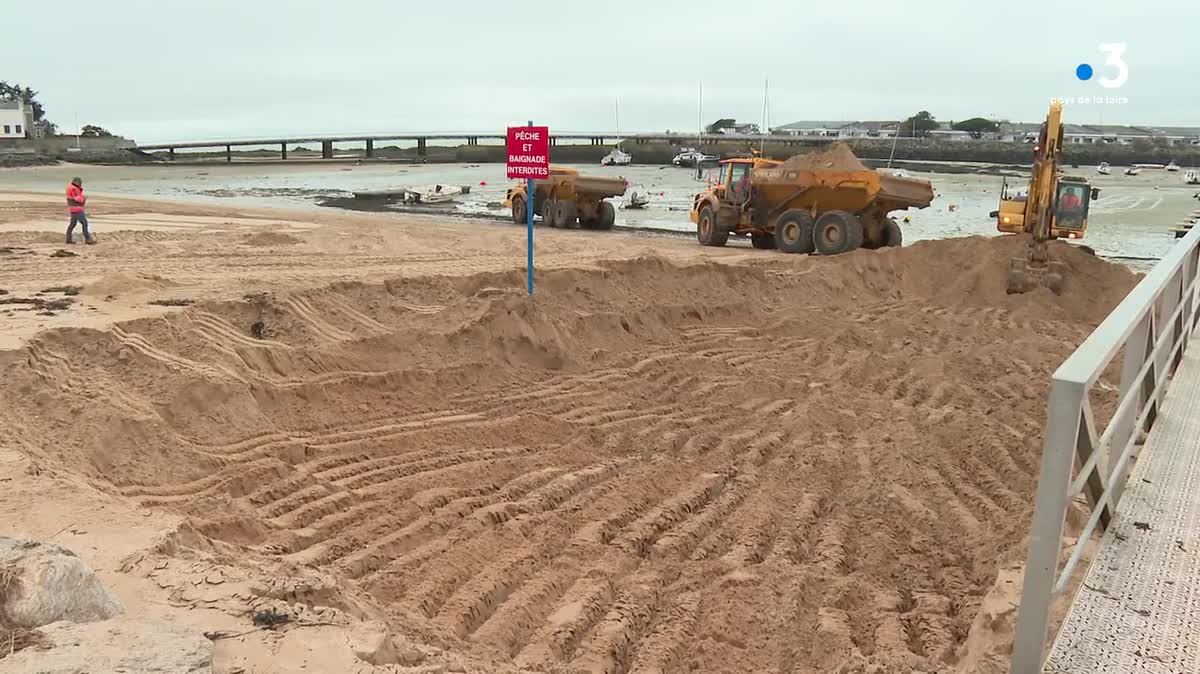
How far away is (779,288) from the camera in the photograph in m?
12.9

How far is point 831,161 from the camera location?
17.7m

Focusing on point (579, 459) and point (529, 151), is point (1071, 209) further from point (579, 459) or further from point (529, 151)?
point (579, 459)

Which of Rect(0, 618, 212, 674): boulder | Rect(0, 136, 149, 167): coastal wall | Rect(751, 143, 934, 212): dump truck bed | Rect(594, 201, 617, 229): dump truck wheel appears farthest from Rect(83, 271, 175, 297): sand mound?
Rect(0, 136, 149, 167): coastal wall

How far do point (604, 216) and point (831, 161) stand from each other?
6.90 meters

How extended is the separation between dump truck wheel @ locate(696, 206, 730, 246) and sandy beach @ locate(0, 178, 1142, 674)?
6.91 metres

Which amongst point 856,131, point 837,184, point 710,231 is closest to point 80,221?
point 710,231

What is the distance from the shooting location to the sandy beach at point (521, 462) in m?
3.91

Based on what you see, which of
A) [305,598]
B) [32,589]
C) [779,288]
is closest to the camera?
[32,589]

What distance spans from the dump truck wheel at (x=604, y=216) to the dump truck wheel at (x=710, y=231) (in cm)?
408

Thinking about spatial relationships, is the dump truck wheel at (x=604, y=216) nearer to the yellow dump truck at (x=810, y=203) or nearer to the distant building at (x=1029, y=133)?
the yellow dump truck at (x=810, y=203)

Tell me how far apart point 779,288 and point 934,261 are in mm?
3472

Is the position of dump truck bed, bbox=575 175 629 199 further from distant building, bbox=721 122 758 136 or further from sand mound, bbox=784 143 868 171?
distant building, bbox=721 122 758 136

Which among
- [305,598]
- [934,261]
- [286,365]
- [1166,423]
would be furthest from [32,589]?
[934,261]

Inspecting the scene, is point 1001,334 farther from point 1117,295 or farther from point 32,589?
point 32,589
